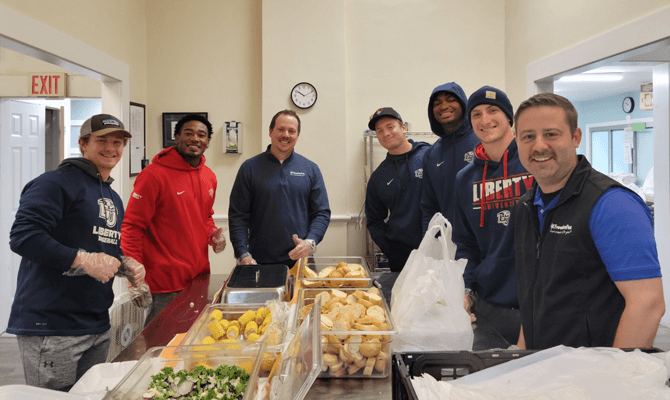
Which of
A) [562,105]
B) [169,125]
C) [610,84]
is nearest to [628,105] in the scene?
[610,84]

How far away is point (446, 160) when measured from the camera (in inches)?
112

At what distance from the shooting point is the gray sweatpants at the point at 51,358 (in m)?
1.93

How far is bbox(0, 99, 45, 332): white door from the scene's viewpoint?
4211 millimetres

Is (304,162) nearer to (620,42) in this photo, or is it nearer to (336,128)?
(336,128)

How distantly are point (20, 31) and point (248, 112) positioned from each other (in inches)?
93.3

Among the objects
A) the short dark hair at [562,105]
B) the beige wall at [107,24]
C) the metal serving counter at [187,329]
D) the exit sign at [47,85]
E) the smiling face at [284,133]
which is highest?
the beige wall at [107,24]

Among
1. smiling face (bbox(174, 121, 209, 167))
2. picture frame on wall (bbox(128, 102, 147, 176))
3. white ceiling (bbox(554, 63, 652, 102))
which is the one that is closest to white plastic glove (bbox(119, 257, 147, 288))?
smiling face (bbox(174, 121, 209, 167))

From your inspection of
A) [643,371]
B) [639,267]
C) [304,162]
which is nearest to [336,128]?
[304,162]

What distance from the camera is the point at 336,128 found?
15.0ft

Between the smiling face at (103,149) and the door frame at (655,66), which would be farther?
the door frame at (655,66)

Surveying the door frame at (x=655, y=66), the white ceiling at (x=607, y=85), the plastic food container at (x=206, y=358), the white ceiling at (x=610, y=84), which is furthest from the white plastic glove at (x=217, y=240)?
the white ceiling at (x=607, y=85)

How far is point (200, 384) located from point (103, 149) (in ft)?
4.76

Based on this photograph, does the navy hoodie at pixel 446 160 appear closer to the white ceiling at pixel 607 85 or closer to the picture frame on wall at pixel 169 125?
the picture frame on wall at pixel 169 125

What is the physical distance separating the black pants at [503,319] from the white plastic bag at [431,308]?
1.40 feet
